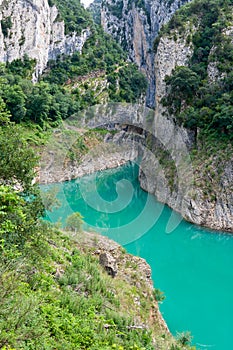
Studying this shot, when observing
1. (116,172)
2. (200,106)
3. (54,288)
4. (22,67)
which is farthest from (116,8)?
(54,288)

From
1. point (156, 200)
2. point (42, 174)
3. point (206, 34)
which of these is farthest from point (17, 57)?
point (156, 200)

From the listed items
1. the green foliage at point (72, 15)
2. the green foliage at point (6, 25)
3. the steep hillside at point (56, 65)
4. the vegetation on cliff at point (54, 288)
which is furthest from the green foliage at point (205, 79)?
the green foliage at point (72, 15)

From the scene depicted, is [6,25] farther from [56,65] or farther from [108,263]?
[108,263]

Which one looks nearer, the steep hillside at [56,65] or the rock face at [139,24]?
the steep hillside at [56,65]

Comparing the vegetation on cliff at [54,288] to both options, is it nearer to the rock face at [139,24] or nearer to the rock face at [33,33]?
the rock face at [33,33]

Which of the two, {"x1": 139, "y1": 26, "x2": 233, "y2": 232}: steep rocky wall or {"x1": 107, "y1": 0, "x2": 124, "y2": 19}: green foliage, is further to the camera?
{"x1": 107, "y1": 0, "x2": 124, "y2": 19}: green foliage

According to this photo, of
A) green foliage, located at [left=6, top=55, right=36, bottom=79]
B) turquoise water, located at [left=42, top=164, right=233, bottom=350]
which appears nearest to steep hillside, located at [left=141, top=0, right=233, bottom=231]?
turquoise water, located at [left=42, top=164, right=233, bottom=350]

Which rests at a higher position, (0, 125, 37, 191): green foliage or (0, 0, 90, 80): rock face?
(0, 0, 90, 80): rock face

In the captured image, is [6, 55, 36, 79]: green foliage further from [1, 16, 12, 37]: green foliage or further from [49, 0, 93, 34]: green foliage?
[49, 0, 93, 34]: green foliage
